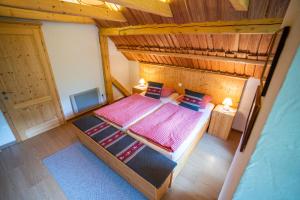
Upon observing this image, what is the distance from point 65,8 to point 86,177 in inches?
105

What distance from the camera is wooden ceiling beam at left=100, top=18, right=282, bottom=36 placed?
1.67 metres

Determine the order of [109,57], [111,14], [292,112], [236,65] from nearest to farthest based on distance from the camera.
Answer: [292,112]
[111,14]
[236,65]
[109,57]

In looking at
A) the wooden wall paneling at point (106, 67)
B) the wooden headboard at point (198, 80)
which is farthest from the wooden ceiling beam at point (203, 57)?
the wooden wall paneling at point (106, 67)

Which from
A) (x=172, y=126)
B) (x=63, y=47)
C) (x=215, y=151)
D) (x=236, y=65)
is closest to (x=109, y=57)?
(x=63, y=47)

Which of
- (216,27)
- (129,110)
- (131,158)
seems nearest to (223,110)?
(216,27)

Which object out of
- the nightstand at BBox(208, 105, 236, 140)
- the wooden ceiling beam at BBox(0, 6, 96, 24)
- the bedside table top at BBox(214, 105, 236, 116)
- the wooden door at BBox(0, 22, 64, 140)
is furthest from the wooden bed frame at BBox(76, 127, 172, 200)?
the wooden ceiling beam at BBox(0, 6, 96, 24)

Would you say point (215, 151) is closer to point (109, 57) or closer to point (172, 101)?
point (172, 101)

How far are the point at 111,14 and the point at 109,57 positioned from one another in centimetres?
175

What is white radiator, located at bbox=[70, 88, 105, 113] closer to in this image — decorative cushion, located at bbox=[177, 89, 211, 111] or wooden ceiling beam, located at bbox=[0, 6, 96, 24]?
wooden ceiling beam, located at bbox=[0, 6, 96, 24]

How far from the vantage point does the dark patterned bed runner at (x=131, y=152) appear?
1727 millimetres

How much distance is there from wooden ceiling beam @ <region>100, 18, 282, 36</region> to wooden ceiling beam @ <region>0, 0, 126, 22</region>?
1.77 ft

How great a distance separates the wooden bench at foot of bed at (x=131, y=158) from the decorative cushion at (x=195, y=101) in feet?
4.93

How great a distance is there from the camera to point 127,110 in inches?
118

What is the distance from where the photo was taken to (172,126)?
2.46m
